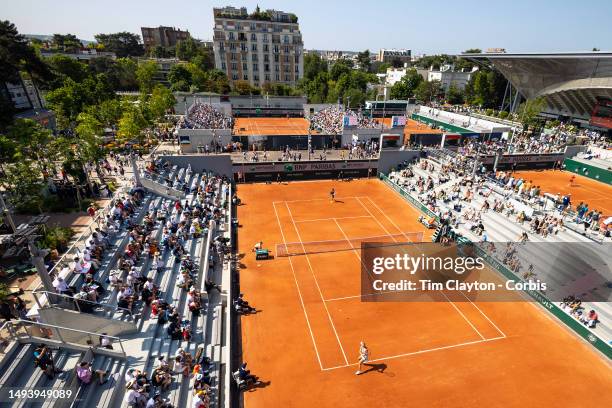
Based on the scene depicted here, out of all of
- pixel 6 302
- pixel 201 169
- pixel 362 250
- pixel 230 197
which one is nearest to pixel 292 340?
pixel 362 250

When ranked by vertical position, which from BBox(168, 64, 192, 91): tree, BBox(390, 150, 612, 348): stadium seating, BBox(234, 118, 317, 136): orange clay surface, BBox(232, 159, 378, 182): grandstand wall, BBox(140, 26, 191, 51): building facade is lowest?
BBox(390, 150, 612, 348): stadium seating

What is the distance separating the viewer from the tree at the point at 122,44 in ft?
469

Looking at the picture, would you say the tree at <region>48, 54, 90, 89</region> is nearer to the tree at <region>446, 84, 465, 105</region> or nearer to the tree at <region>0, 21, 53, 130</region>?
the tree at <region>0, 21, 53, 130</region>

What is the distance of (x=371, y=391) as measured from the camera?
14219 mm

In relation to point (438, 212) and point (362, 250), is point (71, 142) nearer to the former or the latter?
point (362, 250)

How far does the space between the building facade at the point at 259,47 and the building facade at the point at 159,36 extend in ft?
311

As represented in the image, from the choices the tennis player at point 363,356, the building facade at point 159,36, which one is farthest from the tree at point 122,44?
the tennis player at point 363,356

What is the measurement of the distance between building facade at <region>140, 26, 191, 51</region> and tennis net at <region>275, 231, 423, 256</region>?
18535 centimetres

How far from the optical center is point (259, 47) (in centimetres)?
10106

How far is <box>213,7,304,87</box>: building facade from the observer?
98625 millimetres

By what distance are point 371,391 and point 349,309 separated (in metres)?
5.38

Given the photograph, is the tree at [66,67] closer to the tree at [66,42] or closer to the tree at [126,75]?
the tree at [126,75]

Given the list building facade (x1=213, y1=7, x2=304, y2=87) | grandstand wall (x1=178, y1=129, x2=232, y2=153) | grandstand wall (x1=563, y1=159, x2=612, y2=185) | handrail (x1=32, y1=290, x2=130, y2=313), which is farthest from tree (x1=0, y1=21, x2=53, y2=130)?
grandstand wall (x1=563, y1=159, x2=612, y2=185)

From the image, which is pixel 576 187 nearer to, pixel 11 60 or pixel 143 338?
pixel 143 338
